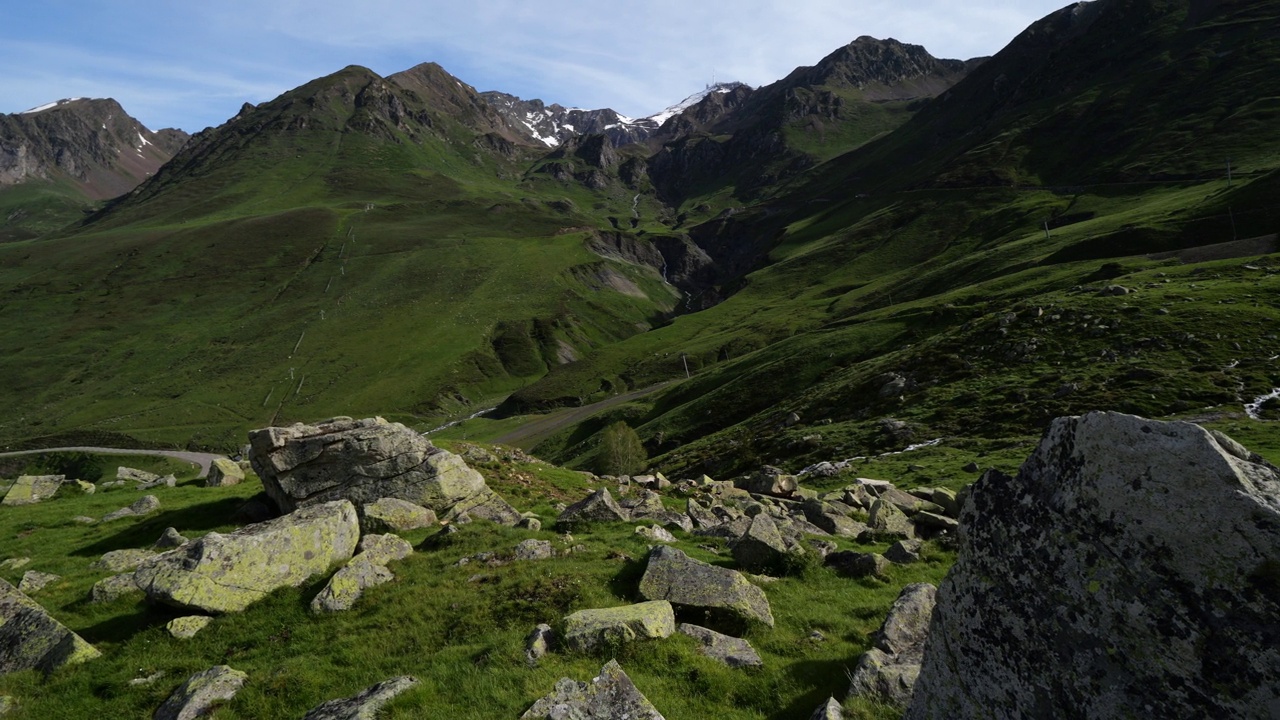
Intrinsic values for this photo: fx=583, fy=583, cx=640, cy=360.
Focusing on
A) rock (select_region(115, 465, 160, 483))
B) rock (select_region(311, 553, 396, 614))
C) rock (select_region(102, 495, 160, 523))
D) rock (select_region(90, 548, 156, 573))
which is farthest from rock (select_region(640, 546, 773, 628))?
rock (select_region(115, 465, 160, 483))

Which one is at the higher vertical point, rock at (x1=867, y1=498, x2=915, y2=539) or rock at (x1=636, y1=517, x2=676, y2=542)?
rock at (x1=636, y1=517, x2=676, y2=542)

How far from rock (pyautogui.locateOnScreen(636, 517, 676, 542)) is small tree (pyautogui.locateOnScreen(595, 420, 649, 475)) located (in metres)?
56.1

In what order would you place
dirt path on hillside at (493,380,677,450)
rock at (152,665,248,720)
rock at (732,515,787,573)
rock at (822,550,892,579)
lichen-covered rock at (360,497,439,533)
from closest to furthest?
rock at (152,665,248,720), rock at (822,550,892,579), rock at (732,515,787,573), lichen-covered rock at (360,497,439,533), dirt path on hillside at (493,380,677,450)

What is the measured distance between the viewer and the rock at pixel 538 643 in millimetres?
12469

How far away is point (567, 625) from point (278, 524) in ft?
39.9

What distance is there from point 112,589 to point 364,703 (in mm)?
15143

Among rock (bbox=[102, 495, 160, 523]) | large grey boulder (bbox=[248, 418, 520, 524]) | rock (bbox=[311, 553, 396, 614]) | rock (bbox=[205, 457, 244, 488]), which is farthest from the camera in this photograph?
rock (bbox=[205, 457, 244, 488])

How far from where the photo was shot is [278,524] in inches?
770

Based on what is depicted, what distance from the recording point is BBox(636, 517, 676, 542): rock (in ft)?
76.0

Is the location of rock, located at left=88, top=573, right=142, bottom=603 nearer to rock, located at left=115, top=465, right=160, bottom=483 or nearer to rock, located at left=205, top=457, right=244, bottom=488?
rock, located at left=205, top=457, right=244, bottom=488

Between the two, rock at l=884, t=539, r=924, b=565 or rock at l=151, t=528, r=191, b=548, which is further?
rock at l=151, t=528, r=191, b=548

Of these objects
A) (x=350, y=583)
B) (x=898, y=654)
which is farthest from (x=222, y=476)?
(x=898, y=654)

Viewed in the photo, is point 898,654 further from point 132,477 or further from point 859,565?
point 132,477

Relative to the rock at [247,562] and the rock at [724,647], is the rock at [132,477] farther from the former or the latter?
the rock at [724,647]
